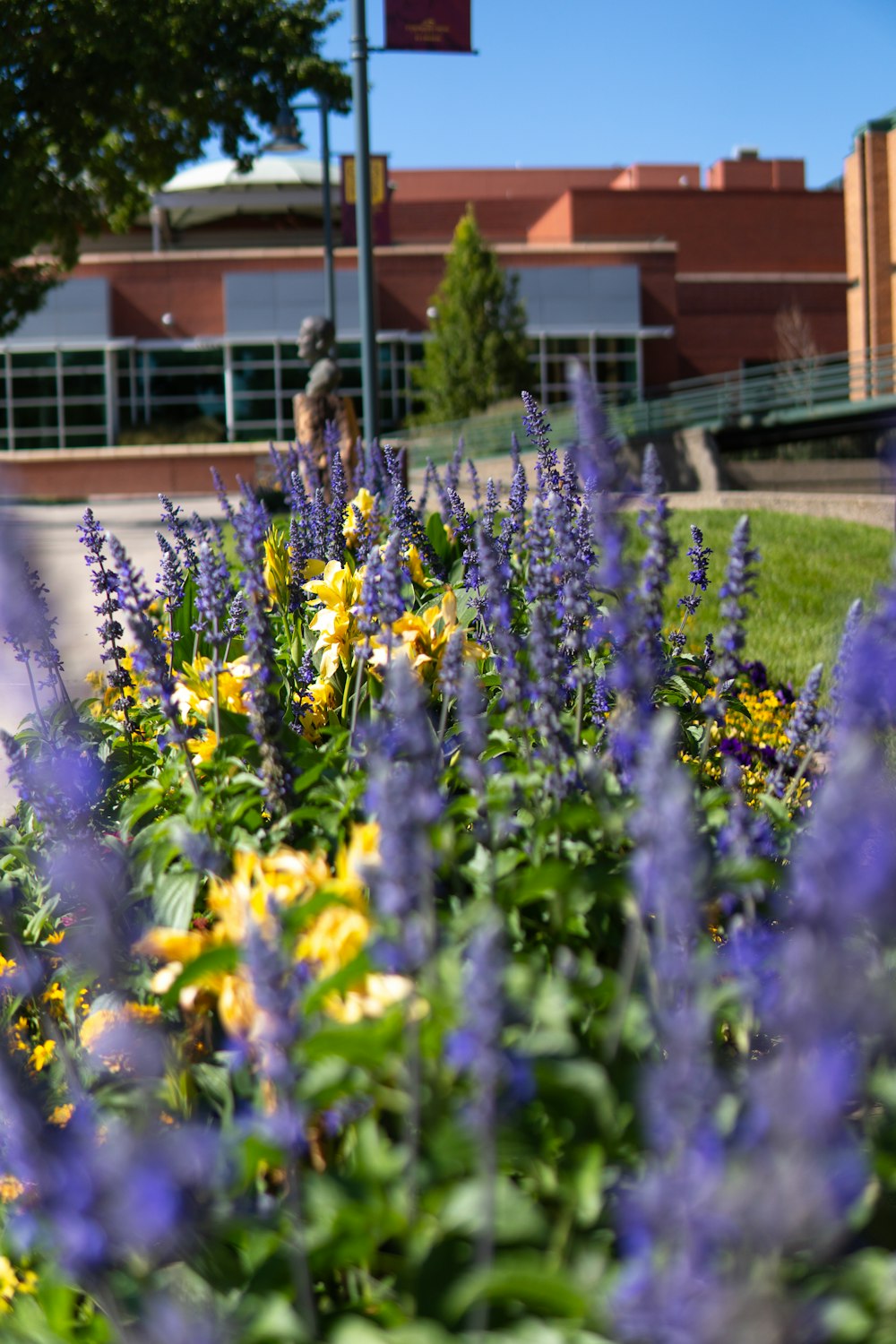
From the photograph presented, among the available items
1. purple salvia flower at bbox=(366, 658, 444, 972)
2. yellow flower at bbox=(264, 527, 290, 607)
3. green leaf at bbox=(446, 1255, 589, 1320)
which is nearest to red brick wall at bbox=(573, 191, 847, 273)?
yellow flower at bbox=(264, 527, 290, 607)

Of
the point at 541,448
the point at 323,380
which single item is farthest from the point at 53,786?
the point at 323,380

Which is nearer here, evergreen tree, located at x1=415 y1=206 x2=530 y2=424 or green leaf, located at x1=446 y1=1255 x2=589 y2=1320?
green leaf, located at x1=446 y1=1255 x2=589 y2=1320

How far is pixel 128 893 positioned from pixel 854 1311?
1.63m

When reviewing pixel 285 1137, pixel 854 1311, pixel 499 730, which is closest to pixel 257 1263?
pixel 285 1137

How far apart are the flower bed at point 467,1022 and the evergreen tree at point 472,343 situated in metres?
31.9

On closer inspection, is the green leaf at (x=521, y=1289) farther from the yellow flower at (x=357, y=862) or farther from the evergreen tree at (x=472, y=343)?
the evergreen tree at (x=472, y=343)

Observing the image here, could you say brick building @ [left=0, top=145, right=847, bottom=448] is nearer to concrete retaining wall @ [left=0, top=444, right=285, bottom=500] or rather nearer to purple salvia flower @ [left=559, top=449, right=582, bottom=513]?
concrete retaining wall @ [left=0, top=444, right=285, bottom=500]

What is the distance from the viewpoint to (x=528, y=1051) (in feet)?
5.10

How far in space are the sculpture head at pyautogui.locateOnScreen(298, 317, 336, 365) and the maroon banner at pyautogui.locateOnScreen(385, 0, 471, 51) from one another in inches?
101

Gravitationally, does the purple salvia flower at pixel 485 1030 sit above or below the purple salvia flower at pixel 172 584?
below

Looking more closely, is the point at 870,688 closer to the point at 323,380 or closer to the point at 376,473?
the point at 376,473

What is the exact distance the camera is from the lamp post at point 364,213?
32.3 feet

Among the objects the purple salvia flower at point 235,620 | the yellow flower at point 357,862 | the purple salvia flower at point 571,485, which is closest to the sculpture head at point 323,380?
the purple salvia flower at point 235,620

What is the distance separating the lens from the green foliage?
16594 mm
